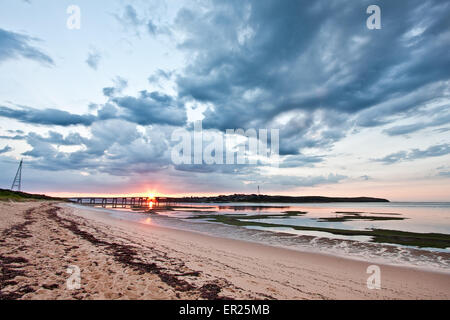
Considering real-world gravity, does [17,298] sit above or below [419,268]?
above

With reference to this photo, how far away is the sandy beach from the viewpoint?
23.7ft

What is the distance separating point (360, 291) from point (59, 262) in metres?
12.2

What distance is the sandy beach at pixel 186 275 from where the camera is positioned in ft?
23.7

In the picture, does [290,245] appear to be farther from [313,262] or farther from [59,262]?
[59,262]

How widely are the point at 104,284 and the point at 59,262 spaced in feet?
12.1

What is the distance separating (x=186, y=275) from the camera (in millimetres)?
9109

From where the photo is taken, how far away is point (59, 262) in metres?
9.66

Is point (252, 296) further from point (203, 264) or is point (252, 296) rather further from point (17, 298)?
point (17, 298)

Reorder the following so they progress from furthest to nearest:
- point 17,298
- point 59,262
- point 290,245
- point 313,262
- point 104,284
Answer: point 290,245 < point 313,262 < point 59,262 < point 104,284 < point 17,298

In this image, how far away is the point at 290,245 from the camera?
57.5 feet

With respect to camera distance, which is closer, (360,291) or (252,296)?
(252,296)
